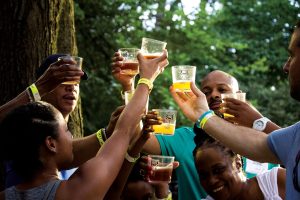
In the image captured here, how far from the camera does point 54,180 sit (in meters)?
3.20

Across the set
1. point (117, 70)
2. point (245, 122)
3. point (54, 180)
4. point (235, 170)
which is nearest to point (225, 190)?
point (235, 170)

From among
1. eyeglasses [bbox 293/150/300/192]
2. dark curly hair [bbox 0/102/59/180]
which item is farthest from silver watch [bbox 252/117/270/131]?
dark curly hair [bbox 0/102/59/180]

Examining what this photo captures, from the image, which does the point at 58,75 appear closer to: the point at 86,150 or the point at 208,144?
the point at 86,150

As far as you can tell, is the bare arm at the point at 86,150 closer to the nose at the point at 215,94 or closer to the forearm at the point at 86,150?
the forearm at the point at 86,150

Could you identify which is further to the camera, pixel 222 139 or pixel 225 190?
pixel 225 190

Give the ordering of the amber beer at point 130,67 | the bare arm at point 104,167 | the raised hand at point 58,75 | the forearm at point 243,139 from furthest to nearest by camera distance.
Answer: the amber beer at point 130,67
the raised hand at point 58,75
the forearm at point 243,139
the bare arm at point 104,167

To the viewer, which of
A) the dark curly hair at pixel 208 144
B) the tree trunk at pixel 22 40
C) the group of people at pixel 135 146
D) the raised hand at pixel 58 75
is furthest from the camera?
the tree trunk at pixel 22 40

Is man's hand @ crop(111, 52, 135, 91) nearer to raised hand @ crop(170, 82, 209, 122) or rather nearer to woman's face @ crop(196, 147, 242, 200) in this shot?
raised hand @ crop(170, 82, 209, 122)

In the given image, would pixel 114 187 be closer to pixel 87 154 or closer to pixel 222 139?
pixel 87 154

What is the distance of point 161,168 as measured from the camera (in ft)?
13.5

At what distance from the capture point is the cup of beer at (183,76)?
13.6 feet

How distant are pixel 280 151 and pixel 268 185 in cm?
81

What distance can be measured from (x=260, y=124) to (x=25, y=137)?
5.98 ft

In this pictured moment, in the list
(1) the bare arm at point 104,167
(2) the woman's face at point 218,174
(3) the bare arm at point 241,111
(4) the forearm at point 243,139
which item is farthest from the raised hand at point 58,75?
(2) the woman's face at point 218,174
